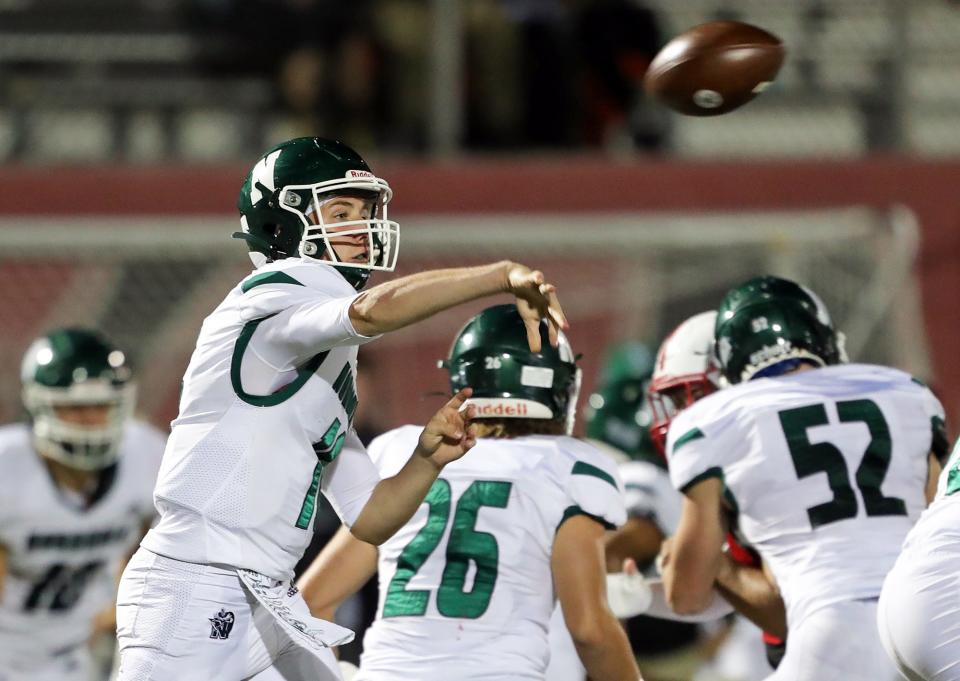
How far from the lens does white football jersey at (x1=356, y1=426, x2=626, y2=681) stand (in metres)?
3.72

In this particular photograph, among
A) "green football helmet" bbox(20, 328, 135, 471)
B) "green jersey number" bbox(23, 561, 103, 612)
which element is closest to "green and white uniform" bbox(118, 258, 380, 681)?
"green jersey number" bbox(23, 561, 103, 612)

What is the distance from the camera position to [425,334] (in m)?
9.47

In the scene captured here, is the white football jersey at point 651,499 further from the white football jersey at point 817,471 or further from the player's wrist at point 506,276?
the player's wrist at point 506,276

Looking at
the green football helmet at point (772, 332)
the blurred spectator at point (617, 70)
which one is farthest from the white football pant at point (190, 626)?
the blurred spectator at point (617, 70)

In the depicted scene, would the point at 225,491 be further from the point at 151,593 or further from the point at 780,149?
the point at 780,149

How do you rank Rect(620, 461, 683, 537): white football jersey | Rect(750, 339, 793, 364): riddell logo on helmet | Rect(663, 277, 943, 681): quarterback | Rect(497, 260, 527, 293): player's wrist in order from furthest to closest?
Rect(620, 461, 683, 537): white football jersey
Rect(750, 339, 793, 364): riddell logo on helmet
Rect(663, 277, 943, 681): quarterback
Rect(497, 260, 527, 293): player's wrist

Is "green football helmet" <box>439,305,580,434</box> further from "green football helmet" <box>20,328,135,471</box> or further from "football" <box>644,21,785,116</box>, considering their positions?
"green football helmet" <box>20,328,135,471</box>

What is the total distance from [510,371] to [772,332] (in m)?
0.76

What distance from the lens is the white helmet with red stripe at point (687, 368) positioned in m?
4.62

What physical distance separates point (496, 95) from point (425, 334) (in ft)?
5.81

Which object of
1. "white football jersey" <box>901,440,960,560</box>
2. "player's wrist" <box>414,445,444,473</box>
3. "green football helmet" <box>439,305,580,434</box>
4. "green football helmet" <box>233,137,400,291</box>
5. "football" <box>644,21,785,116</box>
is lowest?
"white football jersey" <box>901,440,960,560</box>

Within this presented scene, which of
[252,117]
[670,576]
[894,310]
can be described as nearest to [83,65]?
[252,117]

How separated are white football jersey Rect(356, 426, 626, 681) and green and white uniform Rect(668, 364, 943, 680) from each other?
1.20ft

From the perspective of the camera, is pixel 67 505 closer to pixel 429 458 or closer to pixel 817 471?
pixel 429 458
